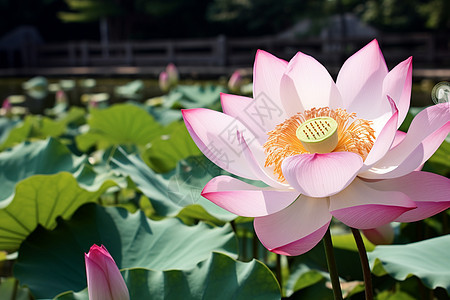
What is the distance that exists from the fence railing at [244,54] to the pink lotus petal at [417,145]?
993cm

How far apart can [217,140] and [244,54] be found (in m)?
12.4

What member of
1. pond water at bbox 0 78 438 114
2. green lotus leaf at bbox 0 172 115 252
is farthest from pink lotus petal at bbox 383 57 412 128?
pond water at bbox 0 78 438 114

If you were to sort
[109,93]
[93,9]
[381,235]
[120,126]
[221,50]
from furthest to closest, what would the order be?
[93,9]
[221,50]
[109,93]
[120,126]
[381,235]

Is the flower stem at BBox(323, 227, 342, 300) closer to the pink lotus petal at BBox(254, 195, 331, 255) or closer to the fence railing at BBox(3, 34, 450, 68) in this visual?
the pink lotus petal at BBox(254, 195, 331, 255)

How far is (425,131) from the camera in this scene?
17.2 inches

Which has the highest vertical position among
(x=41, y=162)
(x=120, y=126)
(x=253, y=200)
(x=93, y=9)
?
(x=253, y=200)

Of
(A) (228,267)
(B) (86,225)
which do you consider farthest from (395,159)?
(B) (86,225)

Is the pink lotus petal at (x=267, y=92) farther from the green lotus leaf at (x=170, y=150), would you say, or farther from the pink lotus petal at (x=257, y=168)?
the green lotus leaf at (x=170, y=150)

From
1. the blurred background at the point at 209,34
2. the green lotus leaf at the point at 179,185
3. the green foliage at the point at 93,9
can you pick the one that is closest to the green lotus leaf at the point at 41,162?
the green lotus leaf at the point at 179,185

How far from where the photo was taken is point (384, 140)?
418 millimetres

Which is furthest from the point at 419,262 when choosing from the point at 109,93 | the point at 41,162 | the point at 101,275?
the point at 109,93

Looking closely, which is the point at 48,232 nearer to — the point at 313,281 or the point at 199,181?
the point at 199,181

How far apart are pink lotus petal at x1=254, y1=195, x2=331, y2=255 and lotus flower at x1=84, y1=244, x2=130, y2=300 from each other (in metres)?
0.13

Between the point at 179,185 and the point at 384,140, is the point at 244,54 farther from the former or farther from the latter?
the point at 384,140
